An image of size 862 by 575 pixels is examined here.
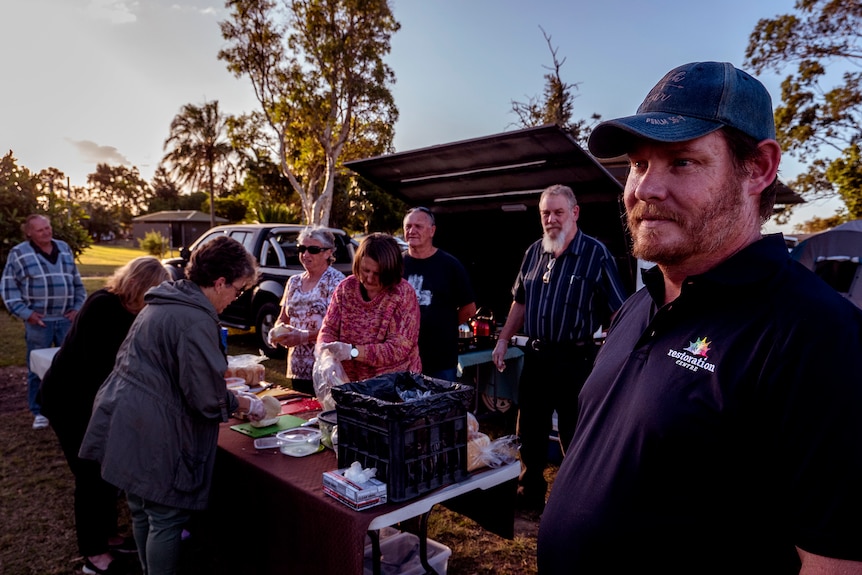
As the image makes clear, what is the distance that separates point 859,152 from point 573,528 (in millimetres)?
17069

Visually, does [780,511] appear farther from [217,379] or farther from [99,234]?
[99,234]

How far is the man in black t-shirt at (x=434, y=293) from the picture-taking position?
411cm

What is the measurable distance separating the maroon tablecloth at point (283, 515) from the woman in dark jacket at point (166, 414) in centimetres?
20

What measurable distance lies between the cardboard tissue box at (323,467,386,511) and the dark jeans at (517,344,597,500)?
2000mm

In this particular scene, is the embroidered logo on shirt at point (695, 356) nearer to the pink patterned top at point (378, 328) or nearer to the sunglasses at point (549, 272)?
the pink patterned top at point (378, 328)

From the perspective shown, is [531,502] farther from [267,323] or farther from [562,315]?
[267,323]

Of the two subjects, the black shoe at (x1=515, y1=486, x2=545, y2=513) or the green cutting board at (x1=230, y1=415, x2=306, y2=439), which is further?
the black shoe at (x1=515, y1=486, x2=545, y2=513)

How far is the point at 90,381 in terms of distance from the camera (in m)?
3.15

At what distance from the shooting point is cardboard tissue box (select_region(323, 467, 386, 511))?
202cm

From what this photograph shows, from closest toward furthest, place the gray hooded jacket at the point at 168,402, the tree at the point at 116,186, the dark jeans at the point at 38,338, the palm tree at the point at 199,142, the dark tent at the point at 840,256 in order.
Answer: the gray hooded jacket at the point at 168,402 < the dark jeans at the point at 38,338 < the dark tent at the point at 840,256 < the palm tree at the point at 199,142 < the tree at the point at 116,186

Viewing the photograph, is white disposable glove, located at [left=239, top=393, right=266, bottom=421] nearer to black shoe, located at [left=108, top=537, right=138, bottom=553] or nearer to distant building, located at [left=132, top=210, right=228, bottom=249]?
black shoe, located at [left=108, top=537, right=138, bottom=553]

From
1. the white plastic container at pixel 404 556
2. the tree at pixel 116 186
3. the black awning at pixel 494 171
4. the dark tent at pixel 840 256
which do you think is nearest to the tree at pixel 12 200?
the black awning at pixel 494 171

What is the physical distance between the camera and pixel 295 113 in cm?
2188

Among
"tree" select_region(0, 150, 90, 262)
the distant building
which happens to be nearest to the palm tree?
the distant building
